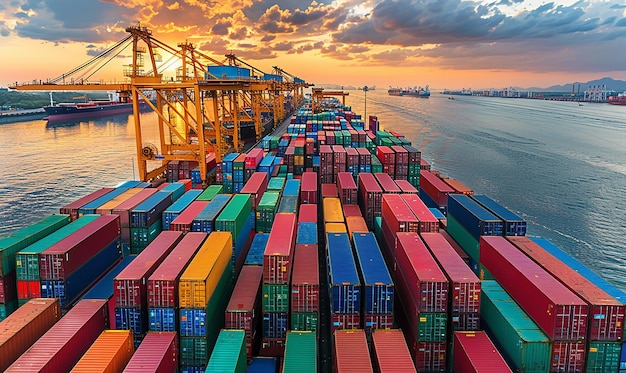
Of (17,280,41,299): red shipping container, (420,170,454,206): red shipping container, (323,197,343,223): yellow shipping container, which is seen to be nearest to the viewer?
(17,280,41,299): red shipping container

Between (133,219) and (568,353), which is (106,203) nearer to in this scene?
(133,219)

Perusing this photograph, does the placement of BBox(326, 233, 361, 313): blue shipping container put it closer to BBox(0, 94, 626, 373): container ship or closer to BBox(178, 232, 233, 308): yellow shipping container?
BBox(0, 94, 626, 373): container ship

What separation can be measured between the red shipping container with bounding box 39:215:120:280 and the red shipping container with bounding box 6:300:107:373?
7.01ft

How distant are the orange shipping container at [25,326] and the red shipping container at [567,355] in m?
18.1

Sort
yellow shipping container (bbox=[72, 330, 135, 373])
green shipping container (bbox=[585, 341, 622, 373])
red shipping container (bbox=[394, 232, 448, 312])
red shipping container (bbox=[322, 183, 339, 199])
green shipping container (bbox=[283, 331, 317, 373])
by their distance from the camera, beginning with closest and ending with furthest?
yellow shipping container (bbox=[72, 330, 135, 373])
green shipping container (bbox=[283, 331, 317, 373])
green shipping container (bbox=[585, 341, 622, 373])
red shipping container (bbox=[394, 232, 448, 312])
red shipping container (bbox=[322, 183, 339, 199])

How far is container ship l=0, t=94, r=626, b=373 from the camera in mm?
13797

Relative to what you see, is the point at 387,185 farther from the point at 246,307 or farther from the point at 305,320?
the point at 246,307

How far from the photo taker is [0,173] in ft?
200

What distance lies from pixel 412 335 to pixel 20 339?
1443cm

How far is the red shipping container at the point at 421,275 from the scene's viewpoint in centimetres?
1568

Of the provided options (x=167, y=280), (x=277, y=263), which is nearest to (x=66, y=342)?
(x=167, y=280)

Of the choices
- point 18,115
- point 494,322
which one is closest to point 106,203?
point 494,322

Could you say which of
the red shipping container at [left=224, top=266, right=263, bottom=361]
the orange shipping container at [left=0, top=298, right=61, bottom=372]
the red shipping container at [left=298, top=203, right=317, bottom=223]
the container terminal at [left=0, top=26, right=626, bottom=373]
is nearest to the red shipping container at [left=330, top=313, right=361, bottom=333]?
the container terminal at [left=0, top=26, right=626, bottom=373]

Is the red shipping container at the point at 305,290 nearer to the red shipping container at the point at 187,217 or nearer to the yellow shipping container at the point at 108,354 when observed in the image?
the yellow shipping container at the point at 108,354
